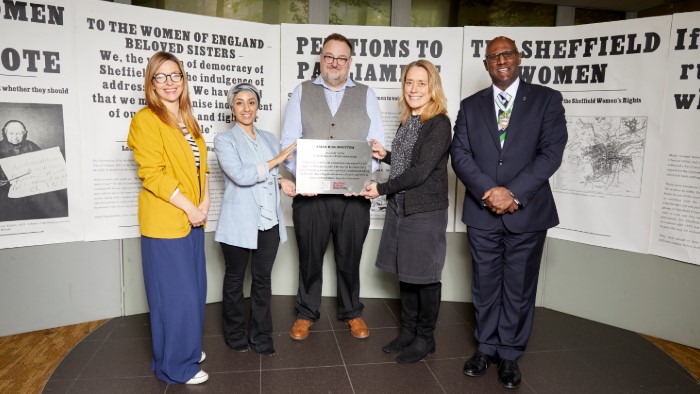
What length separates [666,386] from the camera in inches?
109

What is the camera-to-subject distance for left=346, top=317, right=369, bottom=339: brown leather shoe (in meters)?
3.30

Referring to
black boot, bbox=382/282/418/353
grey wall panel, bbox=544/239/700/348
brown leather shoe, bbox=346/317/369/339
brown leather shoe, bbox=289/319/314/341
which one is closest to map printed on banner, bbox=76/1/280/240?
brown leather shoe, bbox=289/319/314/341

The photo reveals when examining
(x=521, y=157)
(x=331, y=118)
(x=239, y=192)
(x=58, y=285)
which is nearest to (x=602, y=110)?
(x=521, y=157)

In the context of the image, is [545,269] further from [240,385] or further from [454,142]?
[240,385]

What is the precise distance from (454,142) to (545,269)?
182 cm

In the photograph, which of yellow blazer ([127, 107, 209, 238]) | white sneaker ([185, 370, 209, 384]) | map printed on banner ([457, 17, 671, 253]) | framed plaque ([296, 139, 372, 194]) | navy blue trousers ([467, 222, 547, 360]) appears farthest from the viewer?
map printed on banner ([457, 17, 671, 253])

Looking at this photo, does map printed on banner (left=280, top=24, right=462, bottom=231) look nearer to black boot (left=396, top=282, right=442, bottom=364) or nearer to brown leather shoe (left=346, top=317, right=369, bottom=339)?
brown leather shoe (left=346, top=317, right=369, bottom=339)

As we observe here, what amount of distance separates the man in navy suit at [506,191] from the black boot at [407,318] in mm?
383

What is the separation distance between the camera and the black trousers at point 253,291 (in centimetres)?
290

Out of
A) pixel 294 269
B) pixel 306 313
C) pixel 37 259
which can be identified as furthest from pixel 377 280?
pixel 37 259

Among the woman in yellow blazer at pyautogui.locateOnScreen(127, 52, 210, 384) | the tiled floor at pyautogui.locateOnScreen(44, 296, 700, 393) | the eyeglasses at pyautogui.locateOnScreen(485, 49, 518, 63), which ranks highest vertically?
the eyeglasses at pyautogui.locateOnScreen(485, 49, 518, 63)

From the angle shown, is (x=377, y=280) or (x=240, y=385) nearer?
(x=240, y=385)

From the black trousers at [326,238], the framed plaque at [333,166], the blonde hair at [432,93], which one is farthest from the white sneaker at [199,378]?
the blonde hair at [432,93]

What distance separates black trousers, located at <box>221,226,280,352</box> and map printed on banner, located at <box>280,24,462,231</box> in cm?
132
